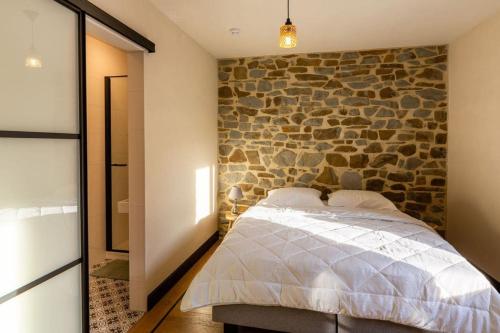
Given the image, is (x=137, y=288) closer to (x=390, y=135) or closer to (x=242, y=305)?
(x=242, y=305)

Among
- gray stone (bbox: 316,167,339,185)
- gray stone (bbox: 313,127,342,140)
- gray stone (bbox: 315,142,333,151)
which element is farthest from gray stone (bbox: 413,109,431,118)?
gray stone (bbox: 316,167,339,185)

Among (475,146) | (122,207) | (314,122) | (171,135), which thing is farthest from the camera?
(314,122)

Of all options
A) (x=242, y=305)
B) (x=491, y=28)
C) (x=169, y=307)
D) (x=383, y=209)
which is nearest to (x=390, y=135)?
(x=383, y=209)

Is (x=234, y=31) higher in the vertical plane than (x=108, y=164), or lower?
higher

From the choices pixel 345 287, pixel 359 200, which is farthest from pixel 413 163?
pixel 345 287

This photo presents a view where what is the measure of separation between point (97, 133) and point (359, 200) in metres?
3.04

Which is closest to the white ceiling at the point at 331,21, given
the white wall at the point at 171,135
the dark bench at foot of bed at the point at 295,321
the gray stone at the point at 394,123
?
the white wall at the point at 171,135

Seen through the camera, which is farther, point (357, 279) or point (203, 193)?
point (203, 193)

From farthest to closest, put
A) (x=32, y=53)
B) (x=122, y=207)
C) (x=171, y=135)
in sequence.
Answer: (x=122, y=207)
(x=171, y=135)
(x=32, y=53)

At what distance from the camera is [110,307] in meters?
2.56

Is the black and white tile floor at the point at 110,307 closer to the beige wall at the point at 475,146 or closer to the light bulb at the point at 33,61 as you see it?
the light bulb at the point at 33,61

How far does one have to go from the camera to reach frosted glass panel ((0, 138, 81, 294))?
1.33 metres

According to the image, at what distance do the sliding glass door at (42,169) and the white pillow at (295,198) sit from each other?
88.9 inches

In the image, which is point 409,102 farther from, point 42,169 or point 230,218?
point 42,169
